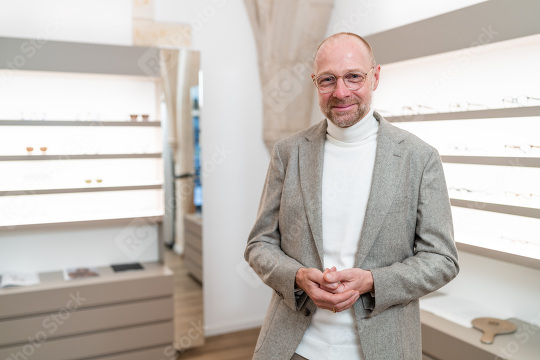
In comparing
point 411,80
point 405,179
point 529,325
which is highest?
point 411,80

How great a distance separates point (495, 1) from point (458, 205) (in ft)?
3.63

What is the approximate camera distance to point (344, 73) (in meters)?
1.54

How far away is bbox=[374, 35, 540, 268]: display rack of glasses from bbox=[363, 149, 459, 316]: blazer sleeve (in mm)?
1169

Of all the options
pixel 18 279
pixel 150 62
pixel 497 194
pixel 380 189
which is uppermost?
pixel 150 62

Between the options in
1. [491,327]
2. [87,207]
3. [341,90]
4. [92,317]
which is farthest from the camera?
[87,207]

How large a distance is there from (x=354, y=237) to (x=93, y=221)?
8.34 ft

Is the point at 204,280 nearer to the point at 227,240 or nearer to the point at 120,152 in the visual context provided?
the point at 227,240

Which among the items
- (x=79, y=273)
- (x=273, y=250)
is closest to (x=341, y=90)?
(x=273, y=250)

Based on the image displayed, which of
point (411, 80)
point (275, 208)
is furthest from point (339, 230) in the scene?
point (411, 80)

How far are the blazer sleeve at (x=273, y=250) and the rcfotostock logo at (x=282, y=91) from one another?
8.66ft

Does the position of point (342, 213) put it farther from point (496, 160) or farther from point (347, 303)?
point (496, 160)

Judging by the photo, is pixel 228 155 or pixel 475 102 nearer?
pixel 475 102

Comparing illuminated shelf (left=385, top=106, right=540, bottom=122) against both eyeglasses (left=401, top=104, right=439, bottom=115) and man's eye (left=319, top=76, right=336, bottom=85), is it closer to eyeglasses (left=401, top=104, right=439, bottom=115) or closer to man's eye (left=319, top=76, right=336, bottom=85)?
eyeglasses (left=401, top=104, right=439, bottom=115)

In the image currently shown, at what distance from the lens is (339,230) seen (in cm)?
160
